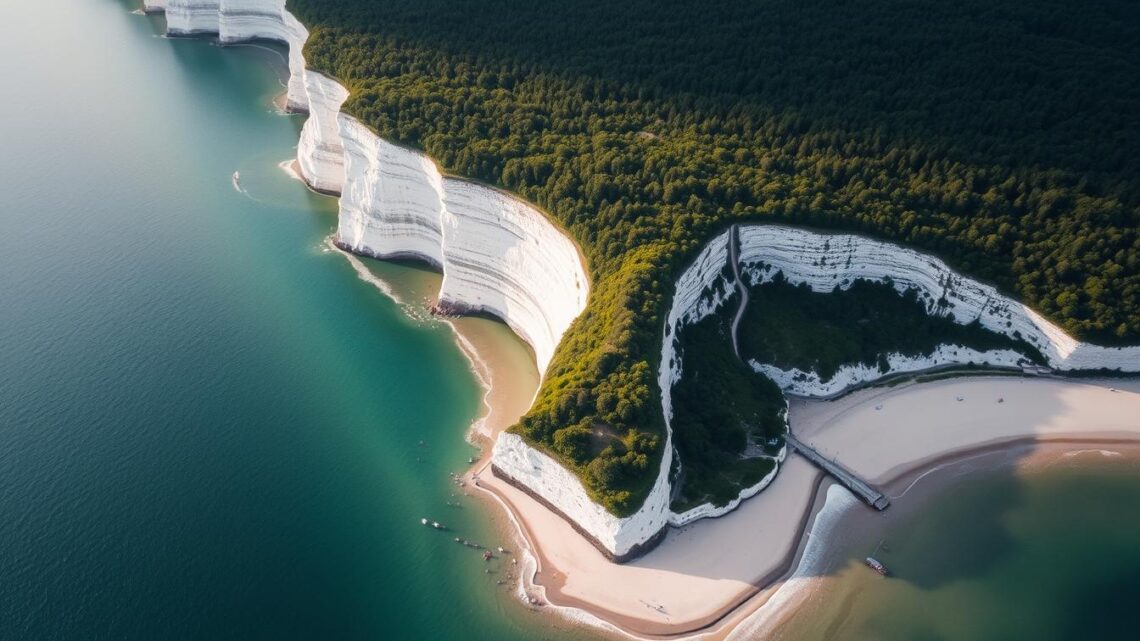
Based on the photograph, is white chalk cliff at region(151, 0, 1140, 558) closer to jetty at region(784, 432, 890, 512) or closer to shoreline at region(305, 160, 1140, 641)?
shoreline at region(305, 160, 1140, 641)

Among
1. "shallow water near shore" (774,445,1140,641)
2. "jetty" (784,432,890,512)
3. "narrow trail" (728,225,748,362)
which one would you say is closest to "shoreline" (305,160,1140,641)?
"jetty" (784,432,890,512)

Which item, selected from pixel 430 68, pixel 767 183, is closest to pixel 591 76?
pixel 430 68

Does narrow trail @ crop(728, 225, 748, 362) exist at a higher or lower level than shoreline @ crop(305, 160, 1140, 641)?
higher

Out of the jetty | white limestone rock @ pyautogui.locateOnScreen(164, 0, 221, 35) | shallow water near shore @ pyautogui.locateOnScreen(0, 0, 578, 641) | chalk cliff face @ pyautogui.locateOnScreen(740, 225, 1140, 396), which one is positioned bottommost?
shallow water near shore @ pyautogui.locateOnScreen(0, 0, 578, 641)

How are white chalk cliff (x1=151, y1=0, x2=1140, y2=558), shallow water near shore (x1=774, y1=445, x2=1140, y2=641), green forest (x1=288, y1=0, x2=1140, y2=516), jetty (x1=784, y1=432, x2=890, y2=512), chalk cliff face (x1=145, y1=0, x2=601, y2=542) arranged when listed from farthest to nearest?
1. green forest (x1=288, y1=0, x2=1140, y2=516)
2. jetty (x1=784, y1=432, x2=890, y2=512)
3. chalk cliff face (x1=145, y1=0, x2=601, y2=542)
4. white chalk cliff (x1=151, y1=0, x2=1140, y2=558)
5. shallow water near shore (x1=774, y1=445, x2=1140, y2=641)

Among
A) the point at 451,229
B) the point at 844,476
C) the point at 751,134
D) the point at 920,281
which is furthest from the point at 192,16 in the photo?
the point at 844,476

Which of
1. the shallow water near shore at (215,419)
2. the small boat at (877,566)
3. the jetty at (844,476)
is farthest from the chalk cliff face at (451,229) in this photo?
the small boat at (877,566)

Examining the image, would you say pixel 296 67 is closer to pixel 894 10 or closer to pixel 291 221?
pixel 291 221
